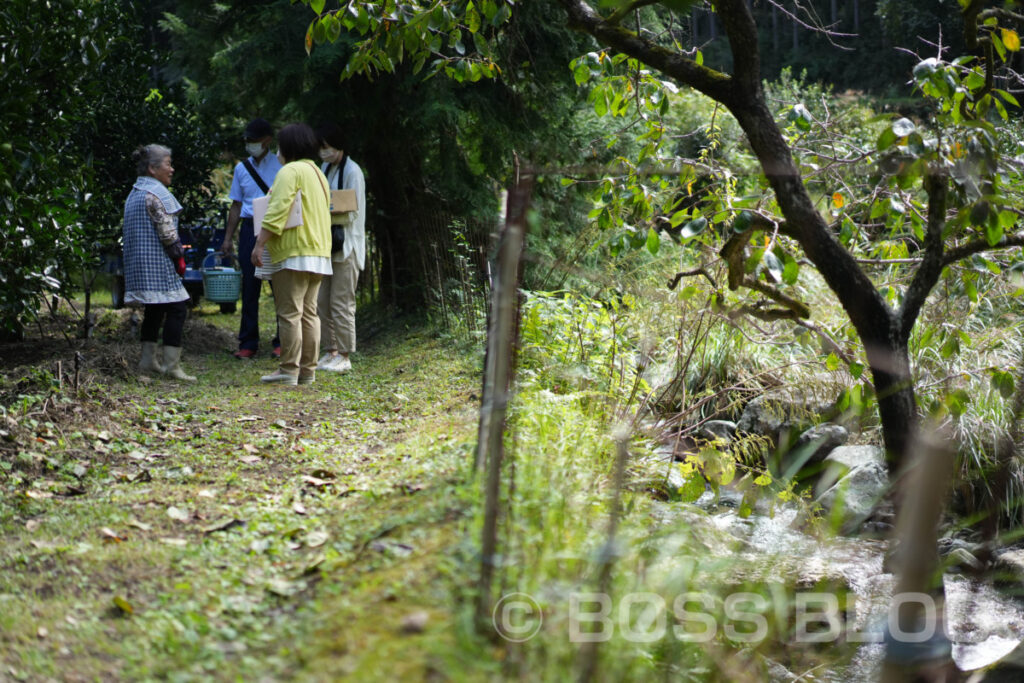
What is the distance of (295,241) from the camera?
680 cm

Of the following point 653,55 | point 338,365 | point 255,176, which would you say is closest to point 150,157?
point 255,176

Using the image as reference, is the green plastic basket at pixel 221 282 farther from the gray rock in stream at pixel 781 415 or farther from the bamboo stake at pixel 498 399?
the bamboo stake at pixel 498 399

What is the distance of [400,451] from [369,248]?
7503 millimetres

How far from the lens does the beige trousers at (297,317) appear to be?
6.93 m

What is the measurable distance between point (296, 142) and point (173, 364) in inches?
83.1

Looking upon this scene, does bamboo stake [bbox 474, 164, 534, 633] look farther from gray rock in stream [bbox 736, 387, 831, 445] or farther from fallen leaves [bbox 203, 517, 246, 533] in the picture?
gray rock in stream [bbox 736, 387, 831, 445]

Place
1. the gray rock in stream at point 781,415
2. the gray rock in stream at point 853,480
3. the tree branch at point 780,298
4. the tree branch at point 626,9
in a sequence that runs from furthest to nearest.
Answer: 1. the gray rock in stream at point 781,415
2. the gray rock in stream at point 853,480
3. the tree branch at point 780,298
4. the tree branch at point 626,9

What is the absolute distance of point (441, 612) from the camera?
2.64 meters

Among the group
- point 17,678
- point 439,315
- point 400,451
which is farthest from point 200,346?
point 17,678

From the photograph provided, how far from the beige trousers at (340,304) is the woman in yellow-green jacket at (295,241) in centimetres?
78

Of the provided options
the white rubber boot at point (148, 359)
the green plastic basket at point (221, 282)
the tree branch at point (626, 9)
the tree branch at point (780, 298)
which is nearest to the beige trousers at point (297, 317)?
the white rubber boot at point (148, 359)

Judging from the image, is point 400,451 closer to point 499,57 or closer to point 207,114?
point 499,57

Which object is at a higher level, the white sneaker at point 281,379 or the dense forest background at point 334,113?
the dense forest background at point 334,113

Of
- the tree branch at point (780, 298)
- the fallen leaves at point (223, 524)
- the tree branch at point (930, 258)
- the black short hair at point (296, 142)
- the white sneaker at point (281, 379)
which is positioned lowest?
the fallen leaves at point (223, 524)
